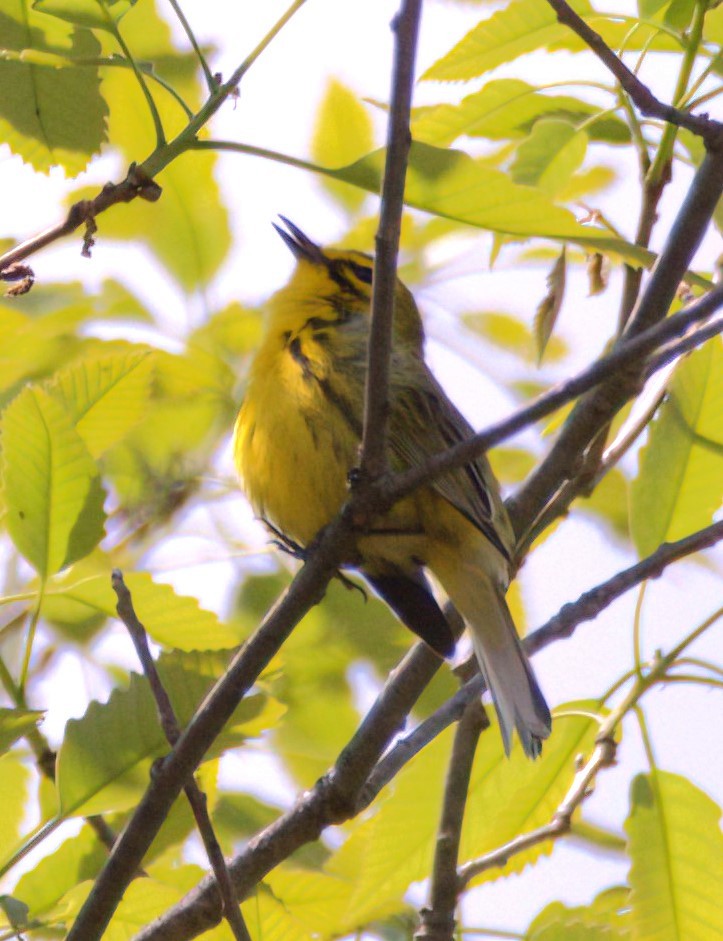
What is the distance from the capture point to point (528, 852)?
2.78 m

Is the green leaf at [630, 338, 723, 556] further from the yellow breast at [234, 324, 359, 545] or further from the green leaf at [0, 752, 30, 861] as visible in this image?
the green leaf at [0, 752, 30, 861]

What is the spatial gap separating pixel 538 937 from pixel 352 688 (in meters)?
0.82

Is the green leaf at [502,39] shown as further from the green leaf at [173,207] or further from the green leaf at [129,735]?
the green leaf at [129,735]

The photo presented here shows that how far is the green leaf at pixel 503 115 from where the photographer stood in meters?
2.88

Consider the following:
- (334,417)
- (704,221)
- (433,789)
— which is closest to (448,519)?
(334,417)

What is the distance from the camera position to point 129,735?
2385 mm

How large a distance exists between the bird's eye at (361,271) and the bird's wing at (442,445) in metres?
0.59

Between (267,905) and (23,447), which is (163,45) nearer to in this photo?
(23,447)

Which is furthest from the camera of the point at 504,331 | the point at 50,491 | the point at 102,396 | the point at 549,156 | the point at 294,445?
the point at 504,331

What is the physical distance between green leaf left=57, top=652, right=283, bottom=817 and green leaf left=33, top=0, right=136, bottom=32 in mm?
1161

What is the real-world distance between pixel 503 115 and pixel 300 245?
112 centimetres

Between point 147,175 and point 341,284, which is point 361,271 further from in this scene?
point 147,175

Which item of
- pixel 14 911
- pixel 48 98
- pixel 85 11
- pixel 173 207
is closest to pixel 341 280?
pixel 173 207

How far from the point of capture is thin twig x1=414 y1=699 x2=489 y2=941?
8.04 ft
